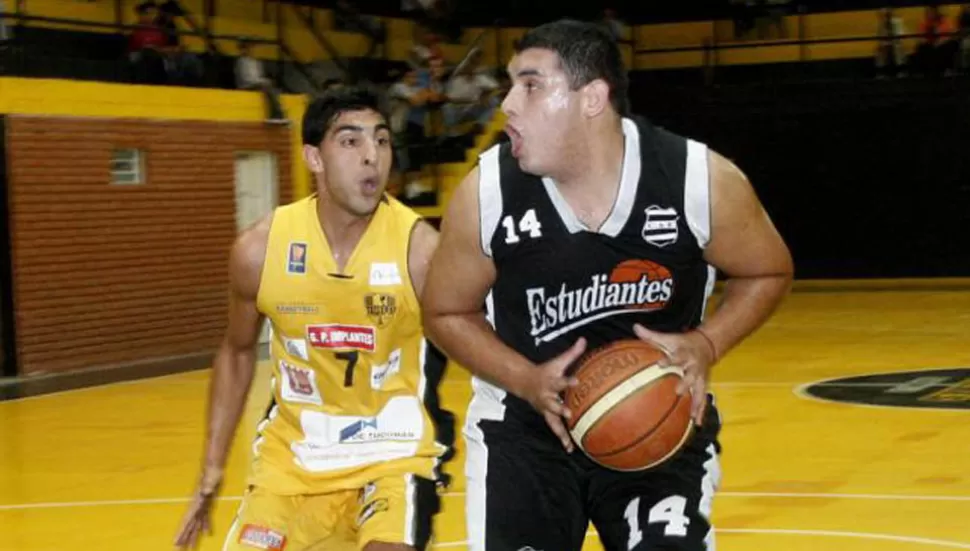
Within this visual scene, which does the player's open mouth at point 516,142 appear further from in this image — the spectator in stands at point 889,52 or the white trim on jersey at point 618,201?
the spectator in stands at point 889,52

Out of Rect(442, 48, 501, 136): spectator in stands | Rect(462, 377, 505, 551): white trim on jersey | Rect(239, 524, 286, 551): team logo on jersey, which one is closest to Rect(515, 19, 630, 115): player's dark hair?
Rect(462, 377, 505, 551): white trim on jersey

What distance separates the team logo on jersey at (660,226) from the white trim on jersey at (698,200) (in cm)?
4

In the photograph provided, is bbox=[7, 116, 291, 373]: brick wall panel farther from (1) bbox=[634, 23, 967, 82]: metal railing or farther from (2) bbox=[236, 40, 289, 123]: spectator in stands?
(1) bbox=[634, 23, 967, 82]: metal railing

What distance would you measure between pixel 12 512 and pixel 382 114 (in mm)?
4646

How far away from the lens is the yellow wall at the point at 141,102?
16438mm

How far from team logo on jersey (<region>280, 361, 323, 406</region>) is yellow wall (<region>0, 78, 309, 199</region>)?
11.3m

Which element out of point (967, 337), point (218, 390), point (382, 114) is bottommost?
point (967, 337)

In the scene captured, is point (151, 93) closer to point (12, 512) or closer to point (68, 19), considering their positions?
point (68, 19)

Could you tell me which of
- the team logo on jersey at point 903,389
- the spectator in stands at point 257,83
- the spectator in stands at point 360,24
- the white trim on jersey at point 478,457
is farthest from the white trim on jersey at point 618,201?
the spectator in stands at point 360,24

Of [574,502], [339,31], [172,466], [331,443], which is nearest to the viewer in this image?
[574,502]

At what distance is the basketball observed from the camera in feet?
13.9

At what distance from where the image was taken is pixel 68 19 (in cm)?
1814

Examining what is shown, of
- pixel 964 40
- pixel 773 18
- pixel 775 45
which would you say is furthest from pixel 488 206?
pixel 773 18

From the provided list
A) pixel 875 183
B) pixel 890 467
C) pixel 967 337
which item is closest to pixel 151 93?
pixel 967 337
